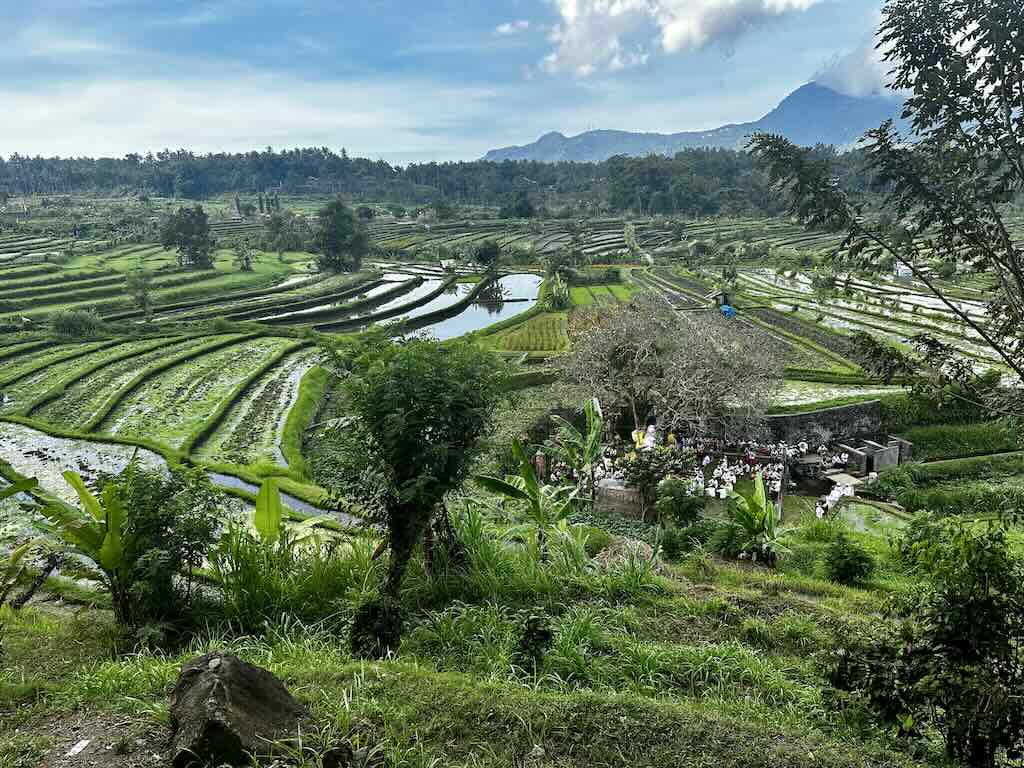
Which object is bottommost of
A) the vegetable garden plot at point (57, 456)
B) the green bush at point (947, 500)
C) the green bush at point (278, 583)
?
the green bush at point (947, 500)

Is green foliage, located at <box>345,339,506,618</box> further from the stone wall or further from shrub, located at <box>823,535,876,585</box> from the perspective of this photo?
the stone wall

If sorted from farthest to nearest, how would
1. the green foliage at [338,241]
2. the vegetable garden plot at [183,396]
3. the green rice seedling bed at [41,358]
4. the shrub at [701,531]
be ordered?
the green foliage at [338,241], the green rice seedling bed at [41,358], the vegetable garden plot at [183,396], the shrub at [701,531]

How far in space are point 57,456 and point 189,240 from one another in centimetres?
3721

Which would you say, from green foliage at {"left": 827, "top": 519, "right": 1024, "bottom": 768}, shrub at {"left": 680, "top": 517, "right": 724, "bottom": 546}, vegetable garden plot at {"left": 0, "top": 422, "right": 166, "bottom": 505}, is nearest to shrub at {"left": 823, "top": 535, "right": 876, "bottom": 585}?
shrub at {"left": 680, "top": 517, "right": 724, "bottom": 546}

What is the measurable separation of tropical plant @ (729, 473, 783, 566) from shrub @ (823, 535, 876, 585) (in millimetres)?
772

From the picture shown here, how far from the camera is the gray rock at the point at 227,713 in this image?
3.16 meters

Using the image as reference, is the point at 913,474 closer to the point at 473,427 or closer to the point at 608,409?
the point at 608,409

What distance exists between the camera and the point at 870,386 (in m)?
21.7

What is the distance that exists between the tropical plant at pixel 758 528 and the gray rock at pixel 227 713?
7531 millimetres

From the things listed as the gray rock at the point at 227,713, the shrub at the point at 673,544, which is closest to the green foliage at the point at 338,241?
the shrub at the point at 673,544

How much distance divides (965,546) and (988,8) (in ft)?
11.9

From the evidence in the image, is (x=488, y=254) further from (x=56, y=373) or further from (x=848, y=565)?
(x=848, y=565)

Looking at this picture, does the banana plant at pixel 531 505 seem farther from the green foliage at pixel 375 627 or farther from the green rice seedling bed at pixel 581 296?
the green rice seedling bed at pixel 581 296

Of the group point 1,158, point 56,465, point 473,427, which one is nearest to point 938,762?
point 473,427
